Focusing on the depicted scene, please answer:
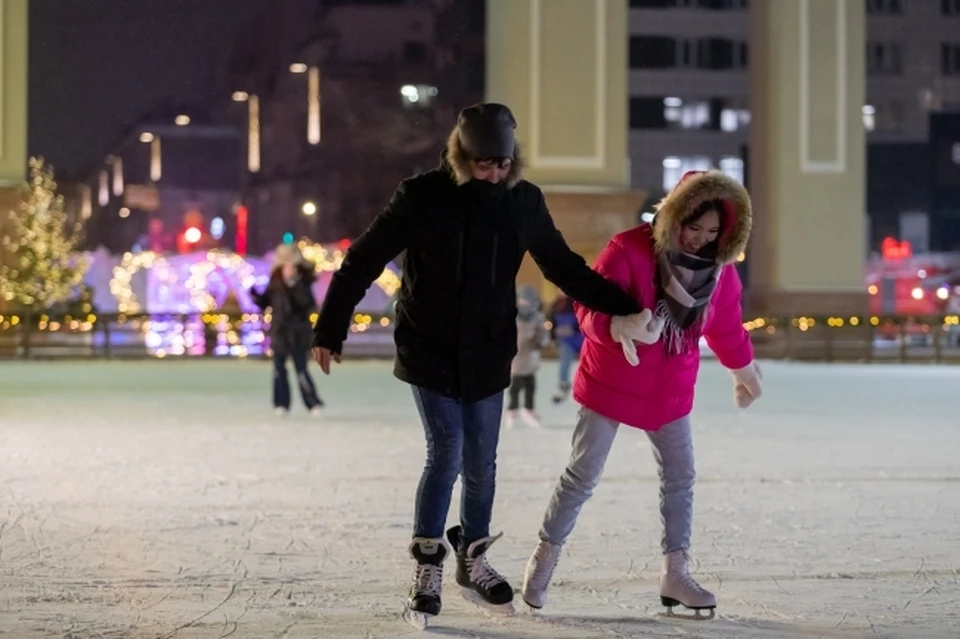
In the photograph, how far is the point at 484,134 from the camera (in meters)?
4.32

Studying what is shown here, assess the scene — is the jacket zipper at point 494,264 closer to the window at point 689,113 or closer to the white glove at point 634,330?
the white glove at point 634,330

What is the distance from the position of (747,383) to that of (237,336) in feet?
69.5

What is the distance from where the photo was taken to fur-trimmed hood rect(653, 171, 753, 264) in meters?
4.41

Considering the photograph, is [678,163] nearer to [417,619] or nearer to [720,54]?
[720,54]

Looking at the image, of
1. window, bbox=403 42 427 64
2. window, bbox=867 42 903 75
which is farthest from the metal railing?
window, bbox=403 42 427 64

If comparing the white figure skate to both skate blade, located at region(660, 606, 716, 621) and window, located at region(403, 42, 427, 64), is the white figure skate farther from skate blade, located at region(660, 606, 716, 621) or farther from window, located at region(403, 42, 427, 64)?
window, located at region(403, 42, 427, 64)

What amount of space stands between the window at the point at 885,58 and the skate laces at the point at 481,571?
57.8m

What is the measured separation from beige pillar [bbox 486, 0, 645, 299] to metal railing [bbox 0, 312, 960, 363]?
2.60 metres

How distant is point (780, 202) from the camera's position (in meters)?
24.0

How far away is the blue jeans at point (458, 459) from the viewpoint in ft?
14.4

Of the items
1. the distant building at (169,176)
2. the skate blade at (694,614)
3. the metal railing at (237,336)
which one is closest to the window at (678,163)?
the distant building at (169,176)

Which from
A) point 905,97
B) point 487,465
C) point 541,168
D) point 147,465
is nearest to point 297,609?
point 487,465

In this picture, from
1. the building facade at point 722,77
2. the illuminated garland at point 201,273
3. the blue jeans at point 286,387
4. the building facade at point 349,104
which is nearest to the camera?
the blue jeans at point 286,387

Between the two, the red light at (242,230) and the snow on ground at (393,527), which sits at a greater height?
the red light at (242,230)
